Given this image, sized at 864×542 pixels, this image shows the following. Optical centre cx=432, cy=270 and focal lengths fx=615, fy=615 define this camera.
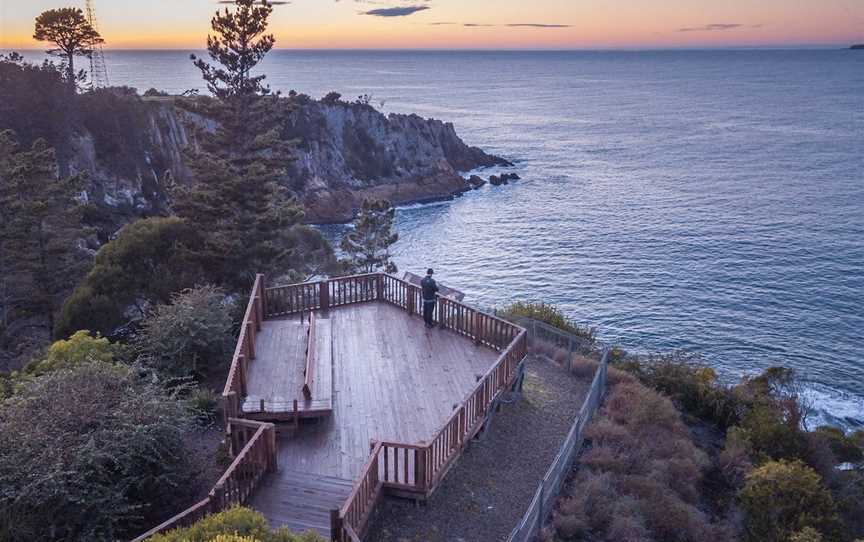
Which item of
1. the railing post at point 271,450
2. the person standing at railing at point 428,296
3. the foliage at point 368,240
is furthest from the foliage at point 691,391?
the foliage at point 368,240

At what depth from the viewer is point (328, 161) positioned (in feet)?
220

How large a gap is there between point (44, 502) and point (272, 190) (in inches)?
615

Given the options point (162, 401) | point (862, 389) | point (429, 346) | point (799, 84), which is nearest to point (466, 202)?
point (862, 389)

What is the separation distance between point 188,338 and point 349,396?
4832 mm

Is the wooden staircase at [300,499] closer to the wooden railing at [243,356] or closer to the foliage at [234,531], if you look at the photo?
the wooden railing at [243,356]

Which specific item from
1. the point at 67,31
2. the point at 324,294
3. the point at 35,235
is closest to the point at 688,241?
the point at 324,294

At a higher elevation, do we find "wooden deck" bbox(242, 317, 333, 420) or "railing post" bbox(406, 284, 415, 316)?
"railing post" bbox(406, 284, 415, 316)

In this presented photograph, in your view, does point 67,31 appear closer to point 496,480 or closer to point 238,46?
point 238,46

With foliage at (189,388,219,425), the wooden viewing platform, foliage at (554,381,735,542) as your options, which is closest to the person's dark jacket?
the wooden viewing platform

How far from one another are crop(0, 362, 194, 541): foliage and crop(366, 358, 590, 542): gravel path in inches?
143

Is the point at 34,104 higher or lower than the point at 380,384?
higher

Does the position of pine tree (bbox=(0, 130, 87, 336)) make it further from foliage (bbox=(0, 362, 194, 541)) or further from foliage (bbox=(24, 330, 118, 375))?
foliage (bbox=(0, 362, 194, 541))

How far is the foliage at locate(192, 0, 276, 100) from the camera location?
23453 mm

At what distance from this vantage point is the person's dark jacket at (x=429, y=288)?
604 inches
